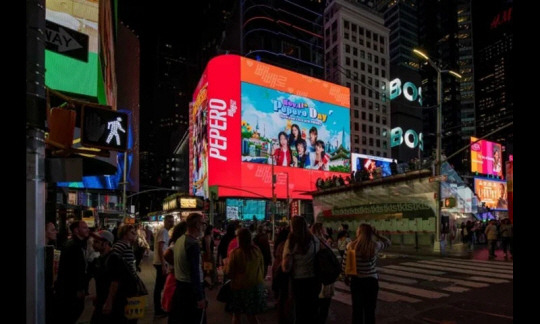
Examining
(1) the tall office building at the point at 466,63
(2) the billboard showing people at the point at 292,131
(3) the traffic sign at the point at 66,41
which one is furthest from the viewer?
(1) the tall office building at the point at 466,63

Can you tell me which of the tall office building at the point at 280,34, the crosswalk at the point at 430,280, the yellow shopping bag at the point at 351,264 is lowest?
the crosswalk at the point at 430,280

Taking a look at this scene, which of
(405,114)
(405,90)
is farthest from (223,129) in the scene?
(405,114)

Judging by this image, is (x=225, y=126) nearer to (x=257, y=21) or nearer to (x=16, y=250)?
(x=257, y=21)

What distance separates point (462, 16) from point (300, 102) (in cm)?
13523

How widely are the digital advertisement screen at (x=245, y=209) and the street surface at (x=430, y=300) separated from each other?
50.6 m

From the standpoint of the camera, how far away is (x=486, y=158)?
51031mm

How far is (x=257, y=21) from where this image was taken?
84.4 metres

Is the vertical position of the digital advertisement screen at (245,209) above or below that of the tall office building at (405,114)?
below

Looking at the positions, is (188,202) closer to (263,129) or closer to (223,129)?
(223,129)

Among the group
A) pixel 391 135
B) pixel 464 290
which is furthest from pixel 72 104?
pixel 391 135

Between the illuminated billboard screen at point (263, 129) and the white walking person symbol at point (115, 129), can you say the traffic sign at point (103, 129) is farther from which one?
the illuminated billboard screen at point (263, 129)

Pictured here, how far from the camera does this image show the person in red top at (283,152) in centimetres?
6644

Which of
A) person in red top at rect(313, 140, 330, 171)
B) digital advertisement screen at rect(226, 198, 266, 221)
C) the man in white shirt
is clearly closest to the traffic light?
the man in white shirt

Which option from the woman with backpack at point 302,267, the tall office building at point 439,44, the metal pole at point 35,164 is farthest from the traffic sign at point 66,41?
the tall office building at point 439,44
